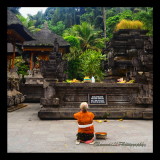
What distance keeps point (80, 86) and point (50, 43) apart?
14775 mm

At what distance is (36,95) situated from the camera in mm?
16562

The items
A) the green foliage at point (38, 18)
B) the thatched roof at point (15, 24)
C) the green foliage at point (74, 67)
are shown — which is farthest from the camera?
the green foliage at point (38, 18)

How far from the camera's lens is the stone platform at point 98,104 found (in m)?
7.73

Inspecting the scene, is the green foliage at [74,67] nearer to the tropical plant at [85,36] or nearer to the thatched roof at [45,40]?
the thatched roof at [45,40]

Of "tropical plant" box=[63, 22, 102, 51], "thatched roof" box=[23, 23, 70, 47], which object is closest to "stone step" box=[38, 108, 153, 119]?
"thatched roof" box=[23, 23, 70, 47]

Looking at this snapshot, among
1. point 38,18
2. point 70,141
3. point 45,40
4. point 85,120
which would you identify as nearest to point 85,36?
point 45,40

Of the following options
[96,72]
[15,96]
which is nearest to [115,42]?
[96,72]

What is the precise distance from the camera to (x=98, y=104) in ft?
26.0

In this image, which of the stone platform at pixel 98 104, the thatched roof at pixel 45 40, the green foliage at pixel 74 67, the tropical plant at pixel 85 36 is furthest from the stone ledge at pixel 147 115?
the tropical plant at pixel 85 36

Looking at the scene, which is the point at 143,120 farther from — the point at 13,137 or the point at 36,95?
the point at 36,95

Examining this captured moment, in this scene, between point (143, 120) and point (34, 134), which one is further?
point (143, 120)

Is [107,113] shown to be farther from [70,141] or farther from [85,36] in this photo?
[85,36]

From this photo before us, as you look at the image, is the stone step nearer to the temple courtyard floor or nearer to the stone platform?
the stone platform

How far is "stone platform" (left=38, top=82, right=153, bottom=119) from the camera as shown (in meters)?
7.73
